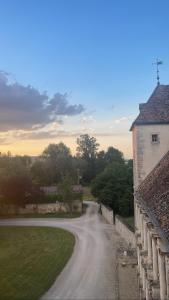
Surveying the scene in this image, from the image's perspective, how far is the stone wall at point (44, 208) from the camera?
61125 mm

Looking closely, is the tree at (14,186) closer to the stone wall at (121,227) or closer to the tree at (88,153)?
the stone wall at (121,227)

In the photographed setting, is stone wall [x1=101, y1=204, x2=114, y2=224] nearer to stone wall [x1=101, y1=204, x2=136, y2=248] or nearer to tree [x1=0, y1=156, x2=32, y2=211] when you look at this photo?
stone wall [x1=101, y1=204, x2=136, y2=248]

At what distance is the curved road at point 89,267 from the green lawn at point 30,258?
2.38 feet

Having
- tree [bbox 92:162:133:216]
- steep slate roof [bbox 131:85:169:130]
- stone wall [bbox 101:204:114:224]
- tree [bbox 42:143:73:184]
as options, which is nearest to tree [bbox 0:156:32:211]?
tree [bbox 92:162:133:216]

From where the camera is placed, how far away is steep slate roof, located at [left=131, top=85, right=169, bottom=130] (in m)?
25.8

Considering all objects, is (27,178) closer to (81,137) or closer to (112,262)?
(112,262)

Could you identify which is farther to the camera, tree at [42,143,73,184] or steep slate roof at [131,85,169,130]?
tree at [42,143,73,184]

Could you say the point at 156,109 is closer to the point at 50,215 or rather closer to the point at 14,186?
the point at 50,215

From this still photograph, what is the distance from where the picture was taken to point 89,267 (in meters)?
28.4

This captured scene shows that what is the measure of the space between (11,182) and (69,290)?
38.3m

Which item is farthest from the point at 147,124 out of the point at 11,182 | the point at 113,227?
the point at 11,182

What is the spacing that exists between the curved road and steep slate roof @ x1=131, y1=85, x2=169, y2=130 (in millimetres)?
9916

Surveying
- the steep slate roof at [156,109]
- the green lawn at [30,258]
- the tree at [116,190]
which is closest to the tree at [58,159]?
the tree at [116,190]

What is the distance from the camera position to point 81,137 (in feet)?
419
